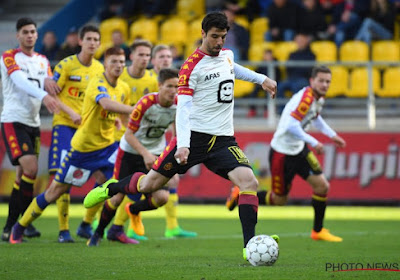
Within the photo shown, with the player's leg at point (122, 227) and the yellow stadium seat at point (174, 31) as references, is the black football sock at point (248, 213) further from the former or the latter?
the yellow stadium seat at point (174, 31)

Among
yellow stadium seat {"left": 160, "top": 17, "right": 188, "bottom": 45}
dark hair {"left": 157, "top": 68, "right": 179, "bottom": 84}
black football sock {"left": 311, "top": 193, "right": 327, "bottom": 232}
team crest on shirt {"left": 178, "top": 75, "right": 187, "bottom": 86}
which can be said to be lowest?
black football sock {"left": 311, "top": 193, "right": 327, "bottom": 232}

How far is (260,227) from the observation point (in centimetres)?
1275

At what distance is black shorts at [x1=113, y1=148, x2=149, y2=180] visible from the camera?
32.9 ft

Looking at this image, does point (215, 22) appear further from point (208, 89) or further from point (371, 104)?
point (371, 104)

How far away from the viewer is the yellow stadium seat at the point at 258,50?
19297 mm

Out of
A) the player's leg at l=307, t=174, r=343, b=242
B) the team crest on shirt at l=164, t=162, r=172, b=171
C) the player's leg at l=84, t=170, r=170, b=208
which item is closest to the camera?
the team crest on shirt at l=164, t=162, r=172, b=171

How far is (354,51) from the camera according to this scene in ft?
62.4

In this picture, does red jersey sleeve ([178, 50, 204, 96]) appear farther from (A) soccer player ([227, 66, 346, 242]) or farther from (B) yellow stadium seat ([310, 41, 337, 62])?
(B) yellow stadium seat ([310, 41, 337, 62])

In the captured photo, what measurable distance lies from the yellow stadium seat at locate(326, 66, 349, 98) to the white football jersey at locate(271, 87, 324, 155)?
683 cm

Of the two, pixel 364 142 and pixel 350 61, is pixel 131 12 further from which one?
pixel 364 142

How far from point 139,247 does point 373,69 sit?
33.2ft

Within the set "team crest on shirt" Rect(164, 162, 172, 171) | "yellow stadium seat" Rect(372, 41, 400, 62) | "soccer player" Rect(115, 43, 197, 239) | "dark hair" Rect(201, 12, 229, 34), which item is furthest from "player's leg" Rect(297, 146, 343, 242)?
"yellow stadium seat" Rect(372, 41, 400, 62)

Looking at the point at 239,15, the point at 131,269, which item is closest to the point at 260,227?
the point at 131,269

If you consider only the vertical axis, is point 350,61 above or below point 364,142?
above
